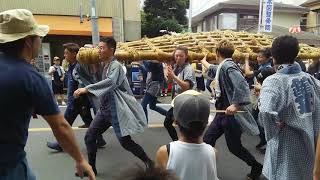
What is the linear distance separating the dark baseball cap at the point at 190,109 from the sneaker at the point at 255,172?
8.01 feet

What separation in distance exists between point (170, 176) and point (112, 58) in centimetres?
299

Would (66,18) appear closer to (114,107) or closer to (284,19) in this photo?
(284,19)

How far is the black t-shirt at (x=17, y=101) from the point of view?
215 centimetres

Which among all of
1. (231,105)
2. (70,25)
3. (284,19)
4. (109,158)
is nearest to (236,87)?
(231,105)

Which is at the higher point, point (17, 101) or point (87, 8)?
point (87, 8)

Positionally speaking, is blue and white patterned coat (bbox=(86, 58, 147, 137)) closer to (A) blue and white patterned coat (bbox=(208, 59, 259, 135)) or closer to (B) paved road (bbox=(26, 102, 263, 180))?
(B) paved road (bbox=(26, 102, 263, 180))

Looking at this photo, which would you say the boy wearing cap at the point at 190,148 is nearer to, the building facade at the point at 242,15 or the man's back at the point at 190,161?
the man's back at the point at 190,161

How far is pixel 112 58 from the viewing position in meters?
4.42

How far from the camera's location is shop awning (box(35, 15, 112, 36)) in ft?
65.3

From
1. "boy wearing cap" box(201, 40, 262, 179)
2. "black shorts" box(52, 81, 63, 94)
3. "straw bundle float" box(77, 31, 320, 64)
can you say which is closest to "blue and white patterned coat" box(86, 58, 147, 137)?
"straw bundle float" box(77, 31, 320, 64)

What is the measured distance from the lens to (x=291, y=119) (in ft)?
9.83

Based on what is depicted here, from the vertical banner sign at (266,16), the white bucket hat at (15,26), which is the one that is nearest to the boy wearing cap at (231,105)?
the white bucket hat at (15,26)

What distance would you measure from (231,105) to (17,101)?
2483 mm

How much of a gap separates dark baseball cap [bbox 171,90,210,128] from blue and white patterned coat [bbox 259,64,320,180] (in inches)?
36.0
